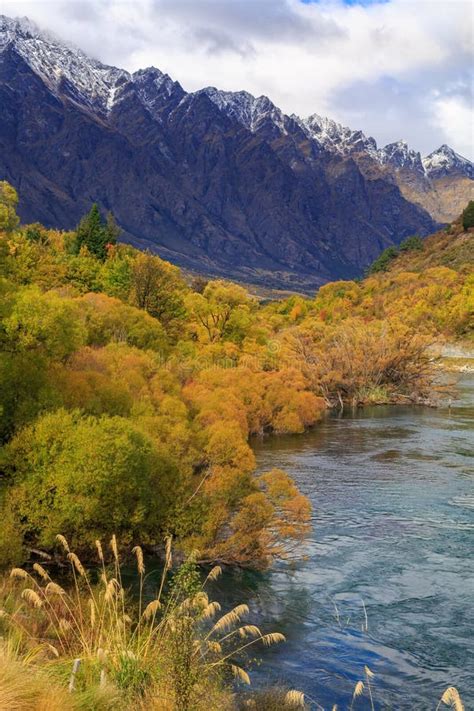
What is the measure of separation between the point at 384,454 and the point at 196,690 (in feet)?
128

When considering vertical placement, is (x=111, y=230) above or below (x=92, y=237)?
above

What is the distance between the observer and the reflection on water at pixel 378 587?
63.1ft

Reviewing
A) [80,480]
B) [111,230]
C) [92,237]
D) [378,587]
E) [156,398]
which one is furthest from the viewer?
[111,230]

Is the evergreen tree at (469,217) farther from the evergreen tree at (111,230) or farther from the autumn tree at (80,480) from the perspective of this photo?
the autumn tree at (80,480)

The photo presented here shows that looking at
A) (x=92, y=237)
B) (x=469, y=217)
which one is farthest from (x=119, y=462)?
(x=469, y=217)

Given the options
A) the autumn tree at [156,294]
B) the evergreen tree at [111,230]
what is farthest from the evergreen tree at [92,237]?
the autumn tree at [156,294]

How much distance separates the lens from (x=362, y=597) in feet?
80.0

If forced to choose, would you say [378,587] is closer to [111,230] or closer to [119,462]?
[119,462]

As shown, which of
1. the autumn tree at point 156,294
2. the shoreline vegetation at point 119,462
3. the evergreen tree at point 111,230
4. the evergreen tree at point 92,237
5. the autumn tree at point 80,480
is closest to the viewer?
the shoreline vegetation at point 119,462

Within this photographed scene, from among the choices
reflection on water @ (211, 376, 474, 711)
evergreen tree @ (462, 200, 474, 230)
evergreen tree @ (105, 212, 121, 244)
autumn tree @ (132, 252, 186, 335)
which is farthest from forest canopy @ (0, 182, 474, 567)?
evergreen tree @ (462, 200, 474, 230)

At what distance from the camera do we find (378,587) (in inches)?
993

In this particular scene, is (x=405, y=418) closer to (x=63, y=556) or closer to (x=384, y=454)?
(x=384, y=454)

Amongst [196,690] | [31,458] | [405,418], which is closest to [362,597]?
[31,458]

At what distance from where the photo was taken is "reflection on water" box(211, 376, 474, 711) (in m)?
19.2
